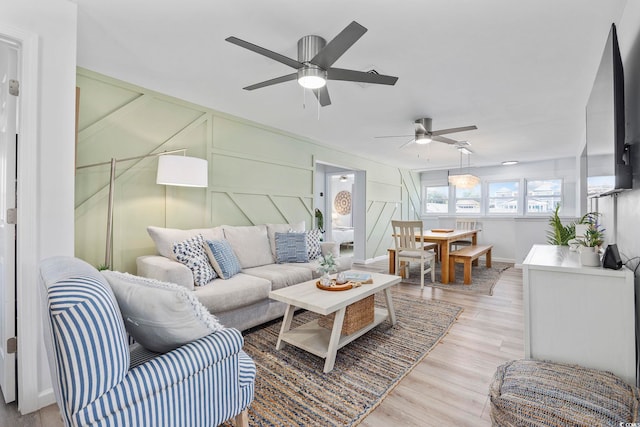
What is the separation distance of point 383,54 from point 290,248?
2397 millimetres

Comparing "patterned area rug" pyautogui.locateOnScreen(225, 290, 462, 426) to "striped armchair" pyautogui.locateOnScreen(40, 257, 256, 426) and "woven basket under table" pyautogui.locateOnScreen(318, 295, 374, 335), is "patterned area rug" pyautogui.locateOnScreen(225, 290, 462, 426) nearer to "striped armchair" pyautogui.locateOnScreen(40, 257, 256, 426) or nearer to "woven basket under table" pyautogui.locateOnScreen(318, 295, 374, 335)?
"woven basket under table" pyautogui.locateOnScreen(318, 295, 374, 335)

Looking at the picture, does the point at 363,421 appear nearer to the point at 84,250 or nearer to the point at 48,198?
the point at 48,198

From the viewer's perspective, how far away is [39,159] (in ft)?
5.61

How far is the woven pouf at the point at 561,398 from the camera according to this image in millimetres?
1094

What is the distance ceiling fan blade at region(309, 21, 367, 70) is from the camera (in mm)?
1546

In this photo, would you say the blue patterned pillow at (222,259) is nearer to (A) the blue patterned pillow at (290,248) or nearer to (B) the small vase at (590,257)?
(A) the blue patterned pillow at (290,248)

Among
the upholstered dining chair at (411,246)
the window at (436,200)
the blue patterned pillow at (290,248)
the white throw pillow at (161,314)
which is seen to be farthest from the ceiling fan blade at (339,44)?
the window at (436,200)

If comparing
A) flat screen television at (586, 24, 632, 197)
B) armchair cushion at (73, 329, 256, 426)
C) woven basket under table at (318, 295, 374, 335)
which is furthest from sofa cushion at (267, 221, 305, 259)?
flat screen television at (586, 24, 632, 197)

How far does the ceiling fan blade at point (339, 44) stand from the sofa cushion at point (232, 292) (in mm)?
1899

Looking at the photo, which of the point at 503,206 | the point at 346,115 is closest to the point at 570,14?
the point at 346,115

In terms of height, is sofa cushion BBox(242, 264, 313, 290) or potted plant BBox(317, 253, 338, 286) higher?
potted plant BBox(317, 253, 338, 286)

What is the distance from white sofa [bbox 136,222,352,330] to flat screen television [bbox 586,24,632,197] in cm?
256

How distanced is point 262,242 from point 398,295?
6.39 ft

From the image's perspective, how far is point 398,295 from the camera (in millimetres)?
4031
